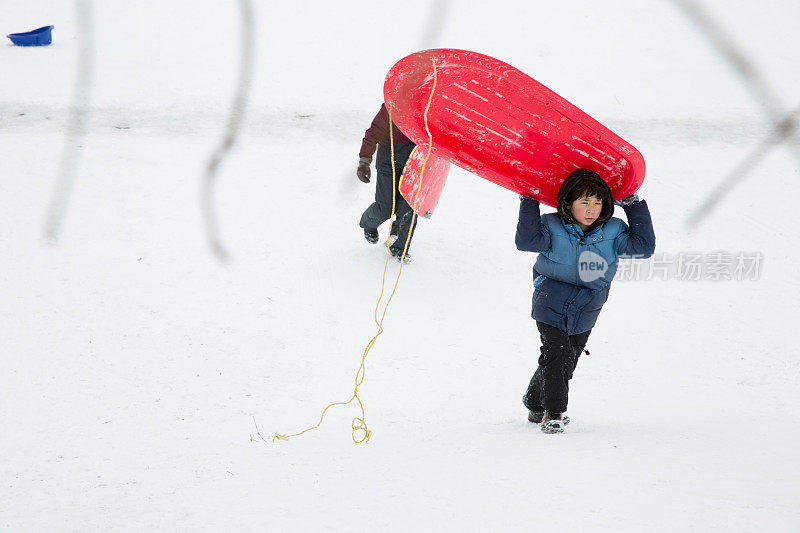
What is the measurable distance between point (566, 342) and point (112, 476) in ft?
5.36

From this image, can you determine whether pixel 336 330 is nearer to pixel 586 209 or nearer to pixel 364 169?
pixel 364 169

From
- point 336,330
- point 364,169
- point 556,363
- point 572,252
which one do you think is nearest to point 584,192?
point 572,252

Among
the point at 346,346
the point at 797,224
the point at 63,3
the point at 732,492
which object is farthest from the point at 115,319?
the point at 63,3

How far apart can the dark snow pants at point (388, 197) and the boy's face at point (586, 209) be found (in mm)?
1437

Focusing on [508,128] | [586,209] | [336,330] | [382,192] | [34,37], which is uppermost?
[508,128]

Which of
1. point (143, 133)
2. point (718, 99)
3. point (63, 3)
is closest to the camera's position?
point (143, 133)

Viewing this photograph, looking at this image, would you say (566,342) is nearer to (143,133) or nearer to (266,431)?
(266,431)

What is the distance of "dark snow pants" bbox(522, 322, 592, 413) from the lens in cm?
235

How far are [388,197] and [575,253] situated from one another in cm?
158

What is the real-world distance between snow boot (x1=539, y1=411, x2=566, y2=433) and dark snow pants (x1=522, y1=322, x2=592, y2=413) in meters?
0.03

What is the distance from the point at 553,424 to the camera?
242cm

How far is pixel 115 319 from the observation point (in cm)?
326

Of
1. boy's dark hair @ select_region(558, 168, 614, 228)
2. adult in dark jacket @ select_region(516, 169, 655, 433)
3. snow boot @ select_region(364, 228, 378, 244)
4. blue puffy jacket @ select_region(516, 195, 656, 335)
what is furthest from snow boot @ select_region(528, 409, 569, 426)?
snow boot @ select_region(364, 228, 378, 244)

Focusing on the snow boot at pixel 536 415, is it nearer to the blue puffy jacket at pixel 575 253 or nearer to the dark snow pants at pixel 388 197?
the blue puffy jacket at pixel 575 253
